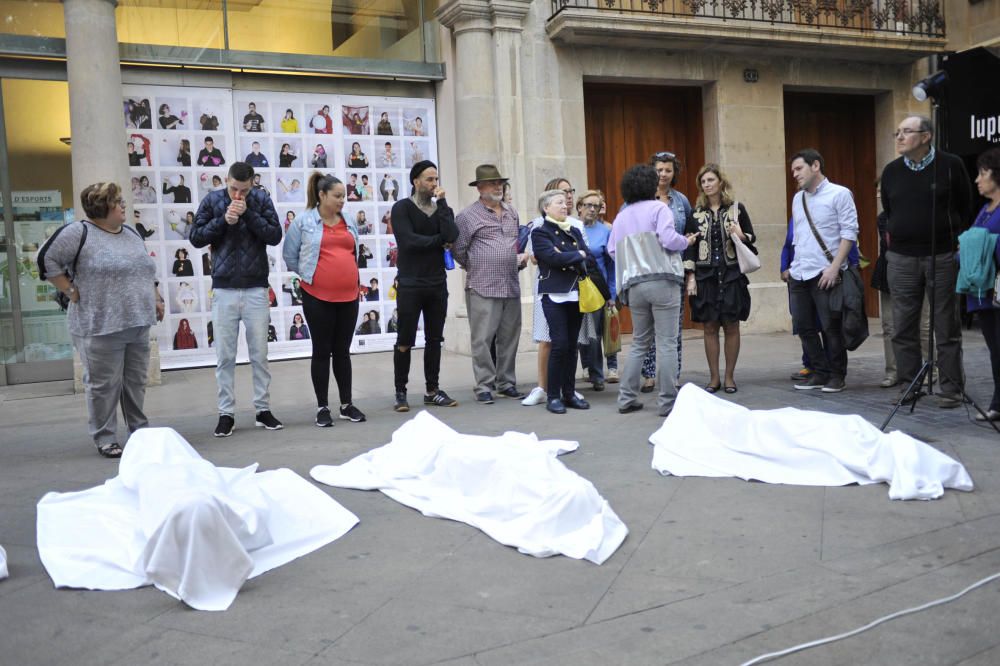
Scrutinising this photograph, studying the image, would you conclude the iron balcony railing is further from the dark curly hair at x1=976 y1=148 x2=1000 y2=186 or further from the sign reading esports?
the dark curly hair at x1=976 y1=148 x2=1000 y2=186

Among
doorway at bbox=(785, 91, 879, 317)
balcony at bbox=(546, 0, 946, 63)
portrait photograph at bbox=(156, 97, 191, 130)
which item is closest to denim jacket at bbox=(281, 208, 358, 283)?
portrait photograph at bbox=(156, 97, 191, 130)

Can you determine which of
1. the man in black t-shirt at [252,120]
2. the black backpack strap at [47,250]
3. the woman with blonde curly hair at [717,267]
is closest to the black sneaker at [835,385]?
the woman with blonde curly hair at [717,267]

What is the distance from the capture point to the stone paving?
3.20 metres

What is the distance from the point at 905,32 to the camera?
1447 cm

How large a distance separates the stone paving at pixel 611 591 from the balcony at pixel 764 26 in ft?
27.2

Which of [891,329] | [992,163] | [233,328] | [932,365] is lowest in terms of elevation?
[932,365]

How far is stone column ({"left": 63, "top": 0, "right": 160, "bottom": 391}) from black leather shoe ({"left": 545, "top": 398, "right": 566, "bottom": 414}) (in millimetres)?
5474

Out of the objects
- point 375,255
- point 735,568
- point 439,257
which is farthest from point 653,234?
point 375,255

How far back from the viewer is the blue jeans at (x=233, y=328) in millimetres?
7277

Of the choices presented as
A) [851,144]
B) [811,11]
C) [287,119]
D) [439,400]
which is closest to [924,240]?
[439,400]

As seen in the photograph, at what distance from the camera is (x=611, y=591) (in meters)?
3.73

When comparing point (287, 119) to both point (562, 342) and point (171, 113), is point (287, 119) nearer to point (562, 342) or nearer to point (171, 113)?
point (171, 113)

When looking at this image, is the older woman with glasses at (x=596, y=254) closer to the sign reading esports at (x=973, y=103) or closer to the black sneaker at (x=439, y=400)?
the black sneaker at (x=439, y=400)

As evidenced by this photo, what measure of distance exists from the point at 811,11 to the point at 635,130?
310cm
